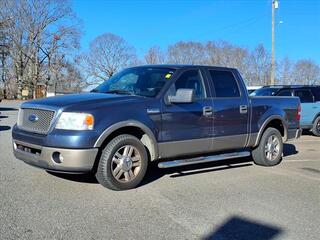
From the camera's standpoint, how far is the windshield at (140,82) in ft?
22.7

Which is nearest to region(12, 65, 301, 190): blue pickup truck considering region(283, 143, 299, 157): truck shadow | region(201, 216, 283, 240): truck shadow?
region(201, 216, 283, 240): truck shadow

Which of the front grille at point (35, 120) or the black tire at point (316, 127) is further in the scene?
the black tire at point (316, 127)

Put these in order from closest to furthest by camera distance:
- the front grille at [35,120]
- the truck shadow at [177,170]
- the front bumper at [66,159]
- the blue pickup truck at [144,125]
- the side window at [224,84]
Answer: the front bumper at [66,159] < the blue pickup truck at [144,125] < the front grille at [35,120] < the truck shadow at [177,170] < the side window at [224,84]

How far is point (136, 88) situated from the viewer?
705 centimetres

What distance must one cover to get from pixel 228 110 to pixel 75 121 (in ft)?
9.76

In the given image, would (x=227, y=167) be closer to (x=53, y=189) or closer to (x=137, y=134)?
(x=137, y=134)

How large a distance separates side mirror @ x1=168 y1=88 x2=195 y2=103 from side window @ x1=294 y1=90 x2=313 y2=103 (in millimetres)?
9286

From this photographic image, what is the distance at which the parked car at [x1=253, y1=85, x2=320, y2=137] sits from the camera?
583 inches

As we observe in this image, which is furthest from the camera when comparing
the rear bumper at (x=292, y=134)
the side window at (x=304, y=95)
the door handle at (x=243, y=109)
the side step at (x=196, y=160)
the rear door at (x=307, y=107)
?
the side window at (x=304, y=95)

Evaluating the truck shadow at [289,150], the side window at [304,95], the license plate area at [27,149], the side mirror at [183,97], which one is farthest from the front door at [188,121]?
the side window at [304,95]

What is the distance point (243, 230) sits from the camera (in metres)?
4.80

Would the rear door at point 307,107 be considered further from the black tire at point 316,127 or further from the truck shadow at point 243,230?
the truck shadow at point 243,230

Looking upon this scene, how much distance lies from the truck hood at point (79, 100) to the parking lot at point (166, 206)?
1189 mm

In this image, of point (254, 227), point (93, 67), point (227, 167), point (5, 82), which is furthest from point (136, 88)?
point (93, 67)
